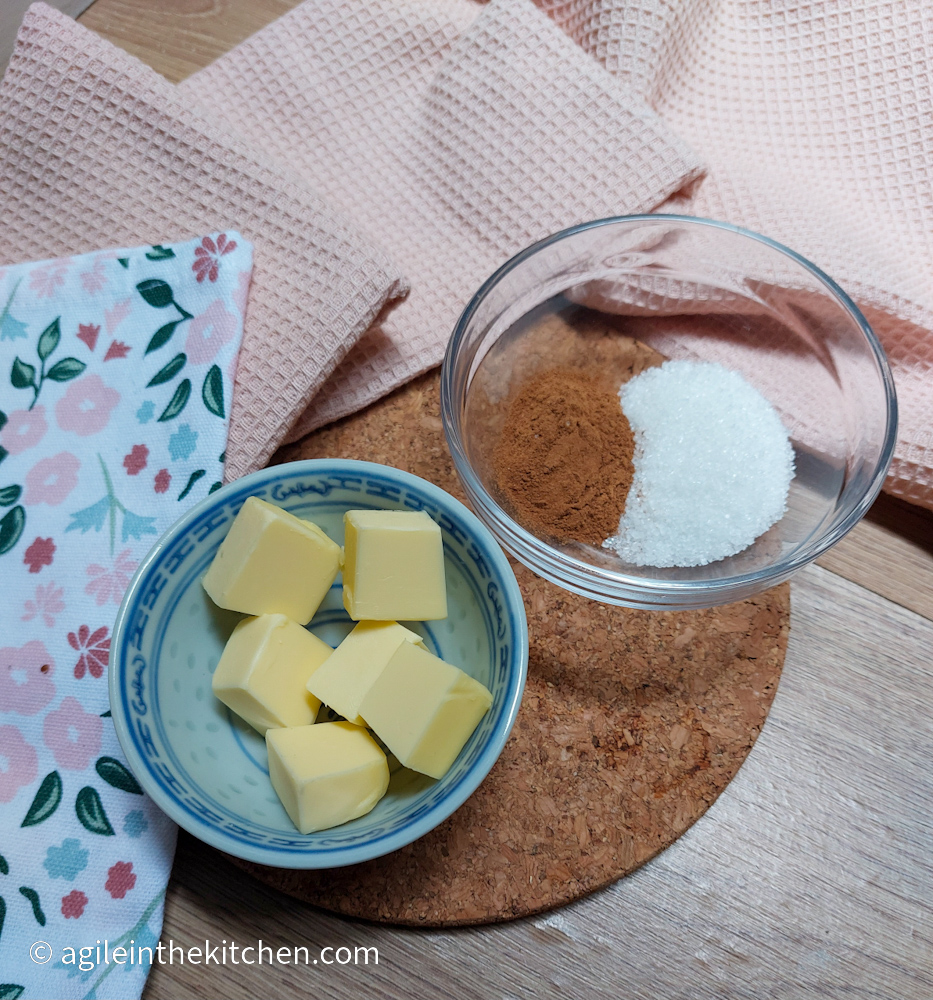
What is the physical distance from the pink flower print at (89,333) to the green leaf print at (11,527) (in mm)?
203

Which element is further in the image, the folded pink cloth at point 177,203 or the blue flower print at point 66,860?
the folded pink cloth at point 177,203

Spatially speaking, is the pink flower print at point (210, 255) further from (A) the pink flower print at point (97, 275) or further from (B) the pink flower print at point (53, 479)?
(B) the pink flower print at point (53, 479)

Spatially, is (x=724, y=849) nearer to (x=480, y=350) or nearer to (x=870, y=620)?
(x=870, y=620)

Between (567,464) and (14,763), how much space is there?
2.12 feet

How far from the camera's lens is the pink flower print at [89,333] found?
0.90 metres

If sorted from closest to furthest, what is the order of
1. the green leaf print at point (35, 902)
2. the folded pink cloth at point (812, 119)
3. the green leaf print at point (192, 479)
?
the green leaf print at point (35, 902), the green leaf print at point (192, 479), the folded pink cloth at point (812, 119)

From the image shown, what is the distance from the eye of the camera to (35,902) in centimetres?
75

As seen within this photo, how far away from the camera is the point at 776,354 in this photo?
98cm

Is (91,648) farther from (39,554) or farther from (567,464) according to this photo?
(567,464)

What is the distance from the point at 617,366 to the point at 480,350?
0.57 ft

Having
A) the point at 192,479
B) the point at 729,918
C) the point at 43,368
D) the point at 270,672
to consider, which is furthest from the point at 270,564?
the point at 729,918

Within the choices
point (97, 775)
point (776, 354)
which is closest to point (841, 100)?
point (776, 354)

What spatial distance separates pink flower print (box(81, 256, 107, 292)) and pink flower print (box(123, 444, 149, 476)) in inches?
5.4

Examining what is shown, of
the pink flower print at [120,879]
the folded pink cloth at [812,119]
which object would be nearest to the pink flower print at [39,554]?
the pink flower print at [120,879]
